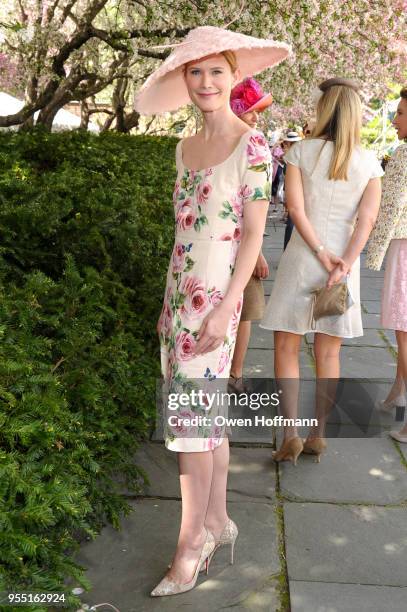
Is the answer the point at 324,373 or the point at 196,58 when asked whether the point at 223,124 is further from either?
the point at 324,373

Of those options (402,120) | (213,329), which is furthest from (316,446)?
(402,120)

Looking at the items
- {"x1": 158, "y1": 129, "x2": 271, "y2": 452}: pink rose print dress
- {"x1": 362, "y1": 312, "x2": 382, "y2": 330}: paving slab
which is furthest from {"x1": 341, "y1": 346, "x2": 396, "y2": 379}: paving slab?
{"x1": 158, "y1": 129, "x2": 271, "y2": 452}: pink rose print dress

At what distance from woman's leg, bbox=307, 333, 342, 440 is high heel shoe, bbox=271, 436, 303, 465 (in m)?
0.16

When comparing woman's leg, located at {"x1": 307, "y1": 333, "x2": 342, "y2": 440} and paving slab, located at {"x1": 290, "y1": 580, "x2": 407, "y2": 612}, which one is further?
woman's leg, located at {"x1": 307, "y1": 333, "x2": 342, "y2": 440}

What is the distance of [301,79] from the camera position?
40.6 feet

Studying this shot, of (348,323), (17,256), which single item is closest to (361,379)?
(348,323)

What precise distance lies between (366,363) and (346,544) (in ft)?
9.25

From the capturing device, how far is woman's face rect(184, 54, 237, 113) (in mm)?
2535

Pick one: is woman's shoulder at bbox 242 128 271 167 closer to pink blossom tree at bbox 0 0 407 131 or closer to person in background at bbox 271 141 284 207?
pink blossom tree at bbox 0 0 407 131

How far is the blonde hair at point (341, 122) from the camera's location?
3.53 m

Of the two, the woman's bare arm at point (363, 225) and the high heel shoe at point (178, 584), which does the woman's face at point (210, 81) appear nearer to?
the woman's bare arm at point (363, 225)

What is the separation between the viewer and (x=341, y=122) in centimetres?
353

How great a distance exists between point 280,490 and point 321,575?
2.43ft

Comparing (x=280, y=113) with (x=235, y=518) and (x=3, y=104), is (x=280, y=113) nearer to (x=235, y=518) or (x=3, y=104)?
(x=3, y=104)
